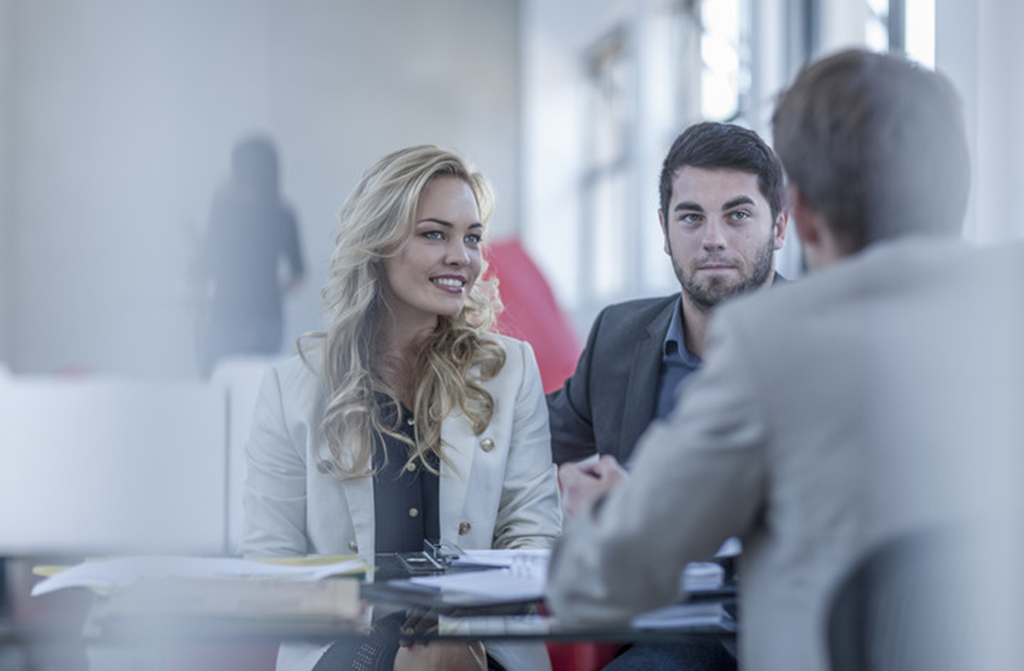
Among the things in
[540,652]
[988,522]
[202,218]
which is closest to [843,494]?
[988,522]

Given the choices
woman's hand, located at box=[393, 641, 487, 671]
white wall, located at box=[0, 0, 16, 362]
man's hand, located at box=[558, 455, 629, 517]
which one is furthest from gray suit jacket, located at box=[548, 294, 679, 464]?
white wall, located at box=[0, 0, 16, 362]

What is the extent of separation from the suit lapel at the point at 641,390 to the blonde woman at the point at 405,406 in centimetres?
14

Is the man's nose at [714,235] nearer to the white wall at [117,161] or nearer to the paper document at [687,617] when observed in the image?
the paper document at [687,617]

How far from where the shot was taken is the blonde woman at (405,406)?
1907mm

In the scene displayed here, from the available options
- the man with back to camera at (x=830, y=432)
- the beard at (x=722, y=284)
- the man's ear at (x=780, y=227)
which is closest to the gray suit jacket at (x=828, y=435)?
the man with back to camera at (x=830, y=432)

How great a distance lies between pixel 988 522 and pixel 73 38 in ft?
2.40

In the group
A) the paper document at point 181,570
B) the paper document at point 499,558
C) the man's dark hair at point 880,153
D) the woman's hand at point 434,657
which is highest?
the man's dark hair at point 880,153

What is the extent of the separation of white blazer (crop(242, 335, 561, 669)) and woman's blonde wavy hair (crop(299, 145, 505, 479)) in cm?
2

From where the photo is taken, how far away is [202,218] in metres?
0.86

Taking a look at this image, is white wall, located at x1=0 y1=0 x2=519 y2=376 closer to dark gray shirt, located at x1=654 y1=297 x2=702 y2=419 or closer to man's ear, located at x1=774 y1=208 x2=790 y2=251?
dark gray shirt, located at x1=654 y1=297 x2=702 y2=419

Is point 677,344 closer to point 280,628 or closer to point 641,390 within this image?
point 641,390

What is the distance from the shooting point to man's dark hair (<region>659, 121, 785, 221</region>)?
2092mm

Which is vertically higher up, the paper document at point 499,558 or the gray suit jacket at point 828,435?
the gray suit jacket at point 828,435

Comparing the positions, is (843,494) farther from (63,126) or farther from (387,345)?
(387,345)
